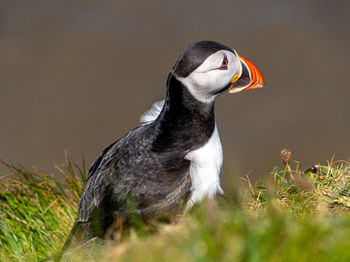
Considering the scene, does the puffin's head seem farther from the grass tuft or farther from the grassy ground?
the grass tuft

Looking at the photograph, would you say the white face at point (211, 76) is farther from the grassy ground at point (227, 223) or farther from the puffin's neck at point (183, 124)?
the grassy ground at point (227, 223)

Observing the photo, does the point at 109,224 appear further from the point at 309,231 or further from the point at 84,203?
the point at 309,231

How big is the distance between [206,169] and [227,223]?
1.47 m

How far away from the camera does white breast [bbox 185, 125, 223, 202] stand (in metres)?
3.96

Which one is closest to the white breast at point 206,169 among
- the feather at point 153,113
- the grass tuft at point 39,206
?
the feather at point 153,113

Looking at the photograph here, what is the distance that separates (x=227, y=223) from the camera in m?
2.58

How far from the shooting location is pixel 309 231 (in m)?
2.36

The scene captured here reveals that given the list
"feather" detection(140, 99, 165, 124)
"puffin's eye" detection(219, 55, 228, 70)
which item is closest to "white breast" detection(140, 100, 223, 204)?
"puffin's eye" detection(219, 55, 228, 70)

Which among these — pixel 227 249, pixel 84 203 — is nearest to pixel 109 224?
pixel 84 203

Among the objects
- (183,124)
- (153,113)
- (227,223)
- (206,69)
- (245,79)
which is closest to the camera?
(227,223)

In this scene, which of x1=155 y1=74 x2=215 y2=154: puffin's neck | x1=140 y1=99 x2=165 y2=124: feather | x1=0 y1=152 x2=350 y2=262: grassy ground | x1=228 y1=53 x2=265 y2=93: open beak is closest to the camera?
x1=0 y1=152 x2=350 y2=262: grassy ground

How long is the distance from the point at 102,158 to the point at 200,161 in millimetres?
1090

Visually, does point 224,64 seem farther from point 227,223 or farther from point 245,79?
point 227,223

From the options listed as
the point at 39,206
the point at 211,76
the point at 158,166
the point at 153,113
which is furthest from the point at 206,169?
the point at 39,206
